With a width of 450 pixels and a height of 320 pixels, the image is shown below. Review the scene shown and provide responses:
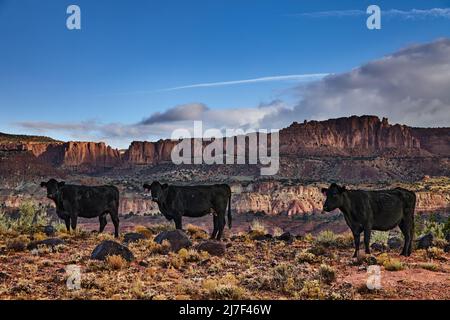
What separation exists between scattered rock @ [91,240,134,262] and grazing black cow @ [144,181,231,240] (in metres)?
4.39

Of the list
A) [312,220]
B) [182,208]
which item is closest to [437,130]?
[312,220]

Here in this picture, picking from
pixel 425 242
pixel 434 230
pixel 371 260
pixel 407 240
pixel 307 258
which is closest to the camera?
pixel 371 260

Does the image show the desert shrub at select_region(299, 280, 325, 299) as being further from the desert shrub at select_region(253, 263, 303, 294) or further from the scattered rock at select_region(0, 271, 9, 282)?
the scattered rock at select_region(0, 271, 9, 282)

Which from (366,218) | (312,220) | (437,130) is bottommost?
(312,220)

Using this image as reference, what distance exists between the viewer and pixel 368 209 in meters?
14.9

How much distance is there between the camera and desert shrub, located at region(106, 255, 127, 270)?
12190 mm

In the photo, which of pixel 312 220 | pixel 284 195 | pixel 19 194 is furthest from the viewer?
pixel 284 195

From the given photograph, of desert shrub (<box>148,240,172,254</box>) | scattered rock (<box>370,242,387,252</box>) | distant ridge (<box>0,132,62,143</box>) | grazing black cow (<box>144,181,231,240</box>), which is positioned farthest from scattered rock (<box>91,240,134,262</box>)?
distant ridge (<box>0,132,62,143</box>)

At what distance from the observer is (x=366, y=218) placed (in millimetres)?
14703

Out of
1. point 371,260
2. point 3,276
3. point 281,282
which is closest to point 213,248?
point 281,282

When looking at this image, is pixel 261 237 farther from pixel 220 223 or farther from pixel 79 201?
pixel 79 201

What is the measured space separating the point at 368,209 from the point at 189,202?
6.97 metres
